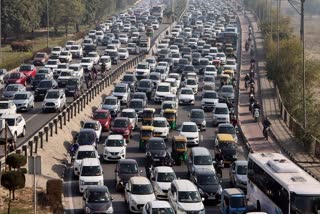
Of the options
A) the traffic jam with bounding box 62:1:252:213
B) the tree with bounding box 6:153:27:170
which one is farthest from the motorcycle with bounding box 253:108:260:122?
the tree with bounding box 6:153:27:170

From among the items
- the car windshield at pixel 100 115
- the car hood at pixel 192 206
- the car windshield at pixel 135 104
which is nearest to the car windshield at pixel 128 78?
the car windshield at pixel 135 104

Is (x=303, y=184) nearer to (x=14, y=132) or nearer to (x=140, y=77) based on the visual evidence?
(x=14, y=132)

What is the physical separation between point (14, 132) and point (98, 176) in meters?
9.31

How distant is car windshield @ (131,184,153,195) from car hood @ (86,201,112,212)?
1.87 m

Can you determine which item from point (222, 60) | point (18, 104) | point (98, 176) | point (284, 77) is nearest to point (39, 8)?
point (222, 60)

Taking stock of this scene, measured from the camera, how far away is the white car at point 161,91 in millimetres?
63844

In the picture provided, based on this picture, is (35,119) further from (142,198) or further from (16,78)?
(142,198)

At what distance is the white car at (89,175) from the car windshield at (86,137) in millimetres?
6958

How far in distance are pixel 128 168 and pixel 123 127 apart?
11523 millimetres

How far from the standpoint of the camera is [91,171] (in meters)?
38.1

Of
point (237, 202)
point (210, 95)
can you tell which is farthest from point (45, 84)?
point (237, 202)

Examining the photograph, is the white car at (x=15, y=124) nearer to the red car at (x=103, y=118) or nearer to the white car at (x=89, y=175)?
the red car at (x=103, y=118)

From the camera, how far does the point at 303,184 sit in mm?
29984

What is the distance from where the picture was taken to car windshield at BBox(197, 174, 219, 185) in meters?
36.8
